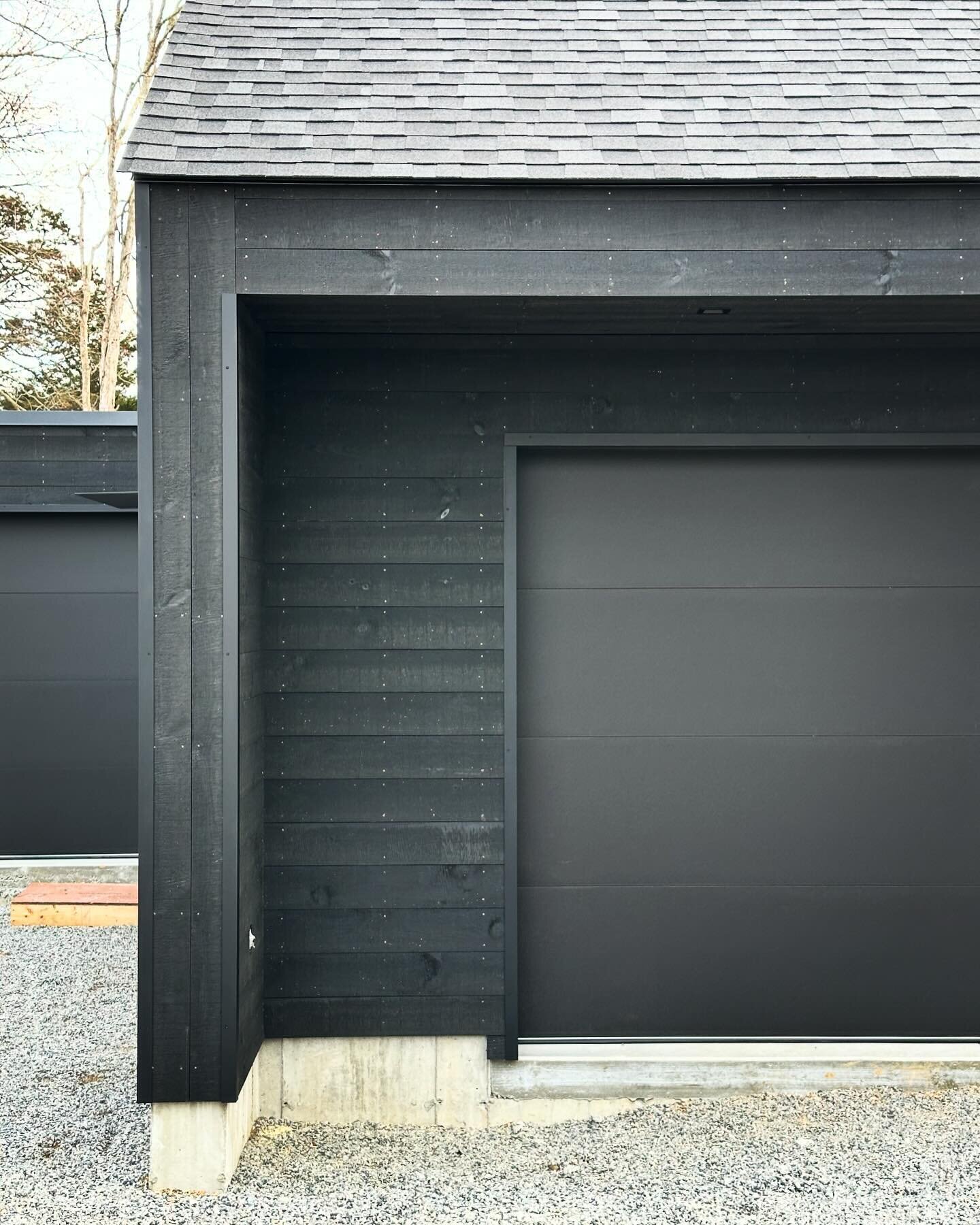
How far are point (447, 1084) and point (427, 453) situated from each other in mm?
1911

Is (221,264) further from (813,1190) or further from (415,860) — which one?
(813,1190)

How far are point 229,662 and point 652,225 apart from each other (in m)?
1.53

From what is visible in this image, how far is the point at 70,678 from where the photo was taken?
538 cm

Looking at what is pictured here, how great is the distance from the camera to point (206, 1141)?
2.42 m

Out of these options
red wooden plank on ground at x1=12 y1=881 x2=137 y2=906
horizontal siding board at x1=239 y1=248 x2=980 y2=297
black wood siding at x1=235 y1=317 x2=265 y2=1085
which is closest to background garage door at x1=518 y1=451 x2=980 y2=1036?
horizontal siding board at x1=239 y1=248 x2=980 y2=297

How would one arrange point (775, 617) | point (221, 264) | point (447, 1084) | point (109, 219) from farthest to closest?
point (109, 219) < point (775, 617) < point (447, 1084) < point (221, 264)

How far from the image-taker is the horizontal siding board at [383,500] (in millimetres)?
2898

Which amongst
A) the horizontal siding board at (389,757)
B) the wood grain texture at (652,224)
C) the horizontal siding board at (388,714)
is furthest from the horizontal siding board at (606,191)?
the horizontal siding board at (389,757)

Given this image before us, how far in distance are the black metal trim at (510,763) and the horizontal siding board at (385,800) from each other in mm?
51

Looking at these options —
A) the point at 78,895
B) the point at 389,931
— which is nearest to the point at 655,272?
the point at 389,931

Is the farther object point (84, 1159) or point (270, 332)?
point (270, 332)

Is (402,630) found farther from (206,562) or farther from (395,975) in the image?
(395,975)

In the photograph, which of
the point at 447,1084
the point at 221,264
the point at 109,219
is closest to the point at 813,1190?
the point at 447,1084

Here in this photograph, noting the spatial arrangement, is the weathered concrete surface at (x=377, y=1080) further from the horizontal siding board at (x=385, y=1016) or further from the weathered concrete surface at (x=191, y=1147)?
the weathered concrete surface at (x=191, y=1147)
